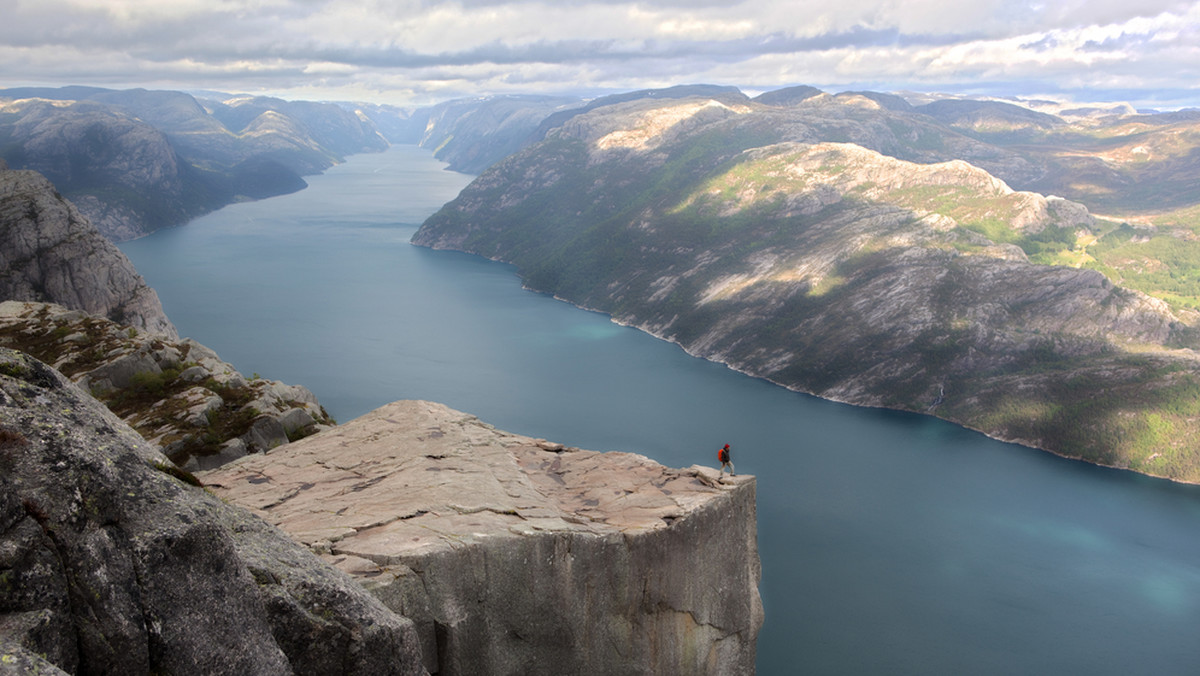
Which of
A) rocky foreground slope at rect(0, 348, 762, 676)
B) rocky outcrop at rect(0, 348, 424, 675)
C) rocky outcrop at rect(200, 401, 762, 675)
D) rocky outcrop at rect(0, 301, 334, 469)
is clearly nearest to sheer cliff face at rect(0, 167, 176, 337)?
rocky outcrop at rect(0, 301, 334, 469)

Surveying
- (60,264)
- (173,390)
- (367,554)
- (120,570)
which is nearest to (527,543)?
(367,554)

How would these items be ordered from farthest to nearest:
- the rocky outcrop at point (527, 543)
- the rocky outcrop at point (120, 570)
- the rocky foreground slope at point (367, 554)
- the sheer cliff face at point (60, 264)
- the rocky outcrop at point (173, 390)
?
the sheer cliff face at point (60, 264) → the rocky outcrop at point (173, 390) → the rocky outcrop at point (527, 543) → the rocky foreground slope at point (367, 554) → the rocky outcrop at point (120, 570)

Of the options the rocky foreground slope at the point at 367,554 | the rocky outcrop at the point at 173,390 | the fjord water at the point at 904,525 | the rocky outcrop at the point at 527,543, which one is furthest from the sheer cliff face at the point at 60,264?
the rocky foreground slope at the point at 367,554

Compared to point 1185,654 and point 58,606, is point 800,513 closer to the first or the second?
point 1185,654

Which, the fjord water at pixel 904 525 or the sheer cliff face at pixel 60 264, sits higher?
the sheer cliff face at pixel 60 264

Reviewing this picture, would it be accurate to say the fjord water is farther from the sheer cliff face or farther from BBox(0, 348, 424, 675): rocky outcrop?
BBox(0, 348, 424, 675): rocky outcrop

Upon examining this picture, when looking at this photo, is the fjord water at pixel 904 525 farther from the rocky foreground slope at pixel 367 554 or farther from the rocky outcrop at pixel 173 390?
the rocky outcrop at pixel 173 390

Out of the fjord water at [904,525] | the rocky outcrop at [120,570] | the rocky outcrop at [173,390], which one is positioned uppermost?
the rocky outcrop at [120,570]

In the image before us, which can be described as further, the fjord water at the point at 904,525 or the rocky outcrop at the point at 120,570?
the fjord water at the point at 904,525
